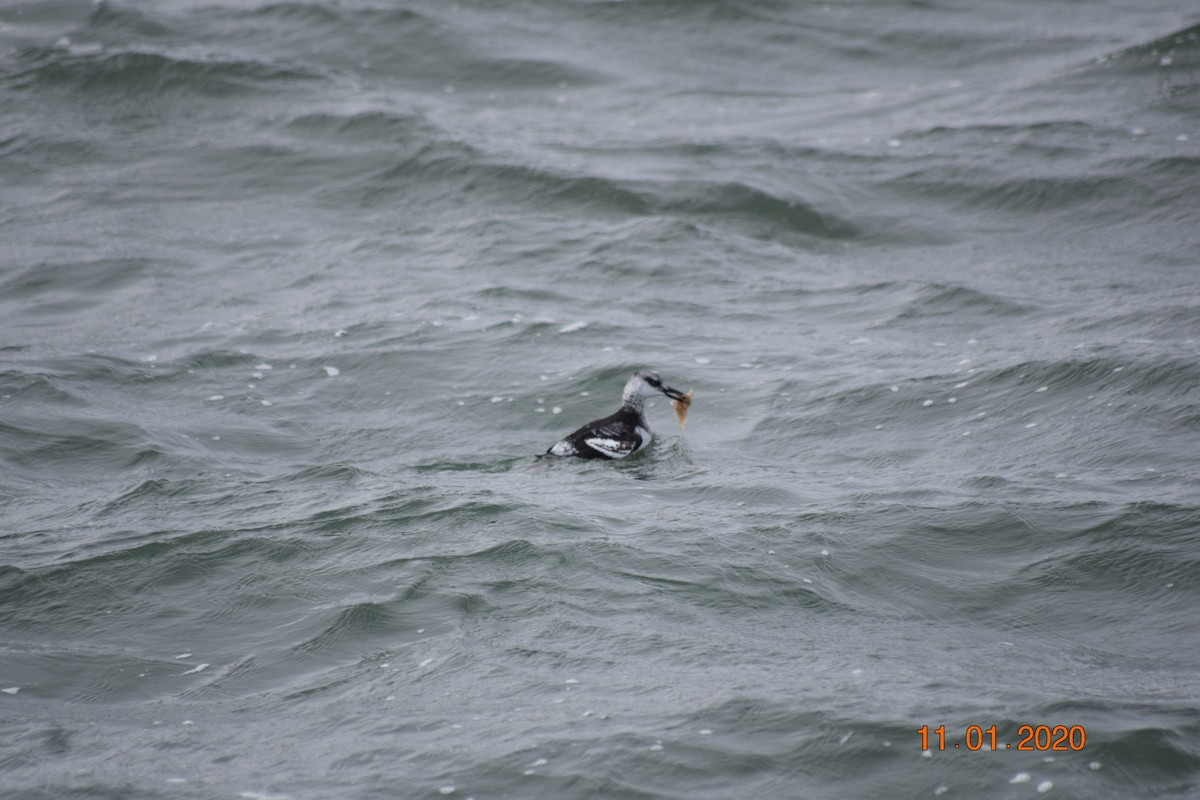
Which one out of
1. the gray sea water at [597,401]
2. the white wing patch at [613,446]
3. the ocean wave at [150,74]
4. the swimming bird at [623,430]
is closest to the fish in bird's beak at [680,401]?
the swimming bird at [623,430]

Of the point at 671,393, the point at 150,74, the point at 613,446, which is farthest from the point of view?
the point at 150,74

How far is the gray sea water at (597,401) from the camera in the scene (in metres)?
6.87

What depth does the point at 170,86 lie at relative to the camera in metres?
20.3

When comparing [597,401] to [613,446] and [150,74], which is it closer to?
[613,446]

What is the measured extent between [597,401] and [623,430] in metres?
1.20

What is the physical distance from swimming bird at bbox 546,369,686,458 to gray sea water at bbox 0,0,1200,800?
183 mm

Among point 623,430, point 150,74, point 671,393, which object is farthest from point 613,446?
point 150,74

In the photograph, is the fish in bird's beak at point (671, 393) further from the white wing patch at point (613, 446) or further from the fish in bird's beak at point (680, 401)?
the white wing patch at point (613, 446)

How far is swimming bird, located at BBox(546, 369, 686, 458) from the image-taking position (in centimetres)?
1055

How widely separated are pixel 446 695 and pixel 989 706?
2.76m

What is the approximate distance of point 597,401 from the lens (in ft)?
39.3

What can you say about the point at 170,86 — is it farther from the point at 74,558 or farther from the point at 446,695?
the point at 446,695

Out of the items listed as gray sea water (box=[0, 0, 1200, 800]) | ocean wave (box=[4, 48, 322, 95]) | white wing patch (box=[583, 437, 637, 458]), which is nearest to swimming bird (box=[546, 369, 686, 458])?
white wing patch (box=[583, 437, 637, 458])

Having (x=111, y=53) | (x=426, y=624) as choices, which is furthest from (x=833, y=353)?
(x=111, y=53)
